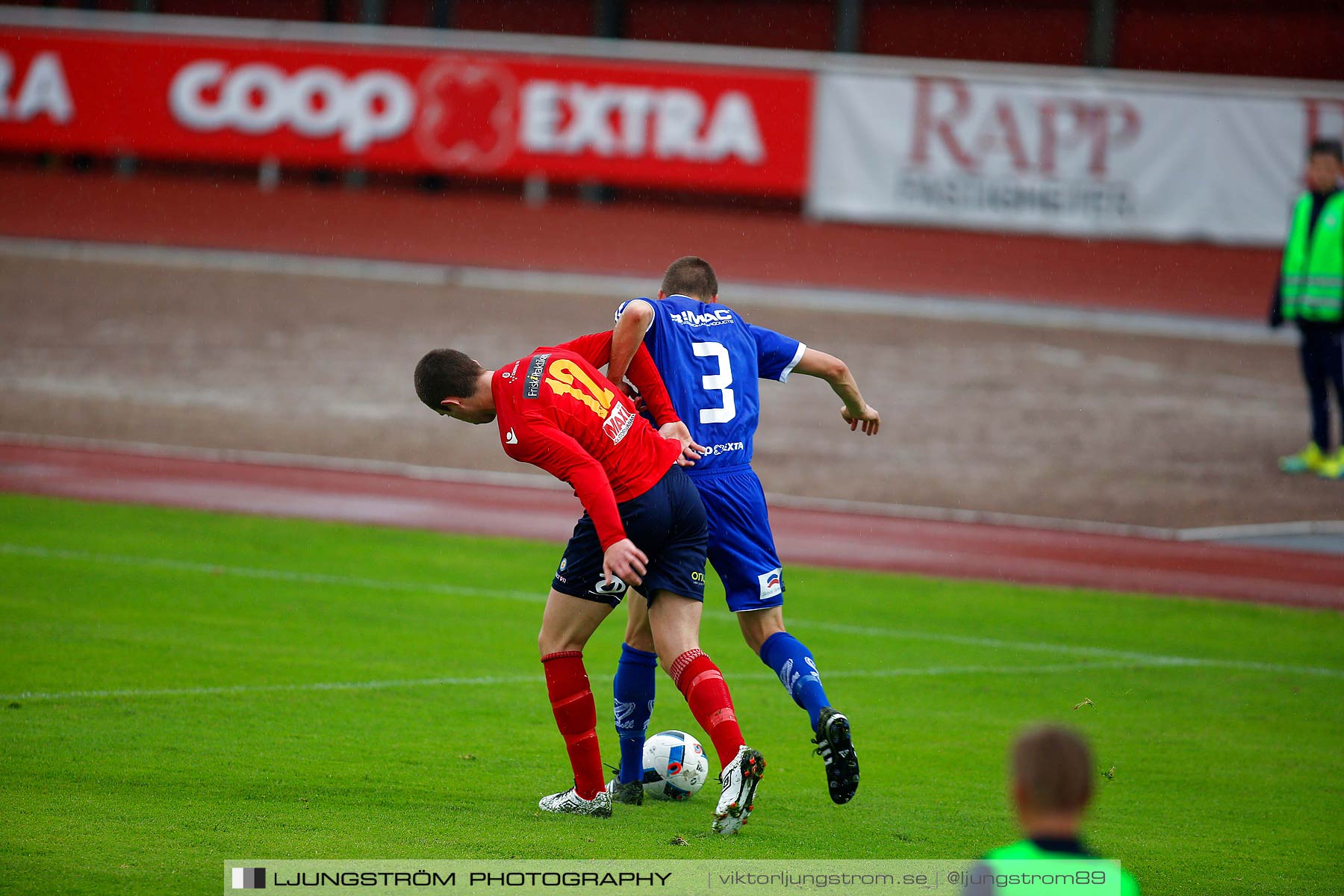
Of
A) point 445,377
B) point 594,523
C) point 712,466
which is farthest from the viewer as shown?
point 712,466

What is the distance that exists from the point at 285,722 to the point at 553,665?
180 cm

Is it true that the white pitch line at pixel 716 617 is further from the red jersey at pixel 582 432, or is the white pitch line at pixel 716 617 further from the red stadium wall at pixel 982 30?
the red stadium wall at pixel 982 30

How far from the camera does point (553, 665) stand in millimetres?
5992

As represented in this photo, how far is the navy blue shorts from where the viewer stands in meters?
5.92

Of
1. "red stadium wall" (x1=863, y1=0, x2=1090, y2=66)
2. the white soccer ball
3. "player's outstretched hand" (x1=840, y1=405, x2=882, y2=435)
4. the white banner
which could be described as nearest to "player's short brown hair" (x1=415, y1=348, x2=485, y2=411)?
the white soccer ball

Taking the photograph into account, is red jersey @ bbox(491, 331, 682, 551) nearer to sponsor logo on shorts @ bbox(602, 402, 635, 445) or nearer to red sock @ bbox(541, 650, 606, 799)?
sponsor logo on shorts @ bbox(602, 402, 635, 445)

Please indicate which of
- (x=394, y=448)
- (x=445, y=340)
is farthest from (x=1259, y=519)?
(x=445, y=340)

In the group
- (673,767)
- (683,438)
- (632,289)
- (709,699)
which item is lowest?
(673,767)

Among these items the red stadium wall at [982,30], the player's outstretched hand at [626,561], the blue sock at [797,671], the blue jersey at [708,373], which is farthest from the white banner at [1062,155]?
the player's outstretched hand at [626,561]

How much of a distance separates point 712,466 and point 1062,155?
55.1ft

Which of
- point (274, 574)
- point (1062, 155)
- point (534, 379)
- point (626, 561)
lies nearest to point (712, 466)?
point (534, 379)

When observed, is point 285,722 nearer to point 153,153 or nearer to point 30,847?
point 30,847

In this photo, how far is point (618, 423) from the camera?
19.4ft

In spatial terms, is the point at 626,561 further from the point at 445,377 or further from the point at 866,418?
the point at 866,418
